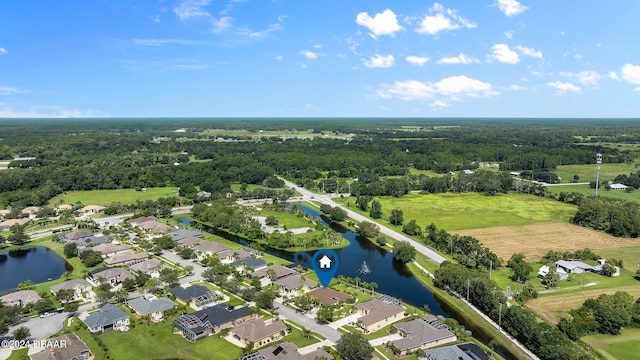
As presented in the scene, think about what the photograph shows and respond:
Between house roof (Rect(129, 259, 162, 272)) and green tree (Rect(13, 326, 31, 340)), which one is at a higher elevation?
house roof (Rect(129, 259, 162, 272))

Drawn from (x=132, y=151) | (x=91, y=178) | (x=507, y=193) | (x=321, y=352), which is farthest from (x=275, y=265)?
(x=132, y=151)

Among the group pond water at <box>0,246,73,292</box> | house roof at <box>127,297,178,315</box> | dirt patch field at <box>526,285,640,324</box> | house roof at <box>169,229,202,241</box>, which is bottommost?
pond water at <box>0,246,73,292</box>

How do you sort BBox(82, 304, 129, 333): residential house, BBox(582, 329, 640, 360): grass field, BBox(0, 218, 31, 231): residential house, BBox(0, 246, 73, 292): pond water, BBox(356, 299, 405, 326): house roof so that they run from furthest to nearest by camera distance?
1. BBox(0, 218, 31, 231): residential house
2. BBox(0, 246, 73, 292): pond water
3. BBox(356, 299, 405, 326): house roof
4. BBox(82, 304, 129, 333): residential house
5. BBox(582, 329, 640, 360): grass field

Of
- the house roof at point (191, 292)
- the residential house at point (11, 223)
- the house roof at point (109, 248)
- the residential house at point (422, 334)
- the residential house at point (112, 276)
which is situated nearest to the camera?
the residential house at point (422, 334)

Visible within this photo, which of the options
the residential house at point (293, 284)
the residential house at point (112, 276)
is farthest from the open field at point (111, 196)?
the residential house at point (293, 284)

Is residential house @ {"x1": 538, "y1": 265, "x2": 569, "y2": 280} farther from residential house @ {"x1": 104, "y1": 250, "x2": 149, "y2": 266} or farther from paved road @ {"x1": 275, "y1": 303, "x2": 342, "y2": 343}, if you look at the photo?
residential house @ {"x1": 104, "y1": 250, "x2": 149, "y2": 266}

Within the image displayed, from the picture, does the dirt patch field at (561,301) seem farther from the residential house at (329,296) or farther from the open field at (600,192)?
the open field at (600,192)

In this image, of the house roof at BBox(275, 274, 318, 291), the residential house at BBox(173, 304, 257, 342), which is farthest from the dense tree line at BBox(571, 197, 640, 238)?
the residential house at BBox(173, 304, 257, 342)

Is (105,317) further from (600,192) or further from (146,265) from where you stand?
(600,192)
